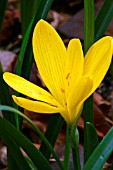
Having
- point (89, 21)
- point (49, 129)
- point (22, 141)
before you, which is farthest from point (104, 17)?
point (22, 141)

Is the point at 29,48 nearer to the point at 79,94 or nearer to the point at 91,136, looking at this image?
the point at 91,136

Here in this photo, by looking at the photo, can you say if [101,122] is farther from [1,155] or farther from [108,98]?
[1,155]

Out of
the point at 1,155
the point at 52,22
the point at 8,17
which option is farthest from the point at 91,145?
the point at 8,17

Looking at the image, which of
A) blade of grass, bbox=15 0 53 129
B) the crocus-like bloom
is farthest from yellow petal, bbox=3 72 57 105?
blade of grass, bbox=15 0 53 129

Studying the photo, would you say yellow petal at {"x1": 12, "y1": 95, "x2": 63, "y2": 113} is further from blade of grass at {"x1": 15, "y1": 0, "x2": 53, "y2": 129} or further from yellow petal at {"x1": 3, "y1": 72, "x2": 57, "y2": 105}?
blade of grass at {"x1": 15, "y1": 0, "x2": 53, "y2": 129}

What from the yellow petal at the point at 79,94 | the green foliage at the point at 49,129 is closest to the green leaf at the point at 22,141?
the green foliage at the point at 49,129

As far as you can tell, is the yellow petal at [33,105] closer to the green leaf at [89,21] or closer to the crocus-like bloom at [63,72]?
the crocus-like bloom at [63,72]
